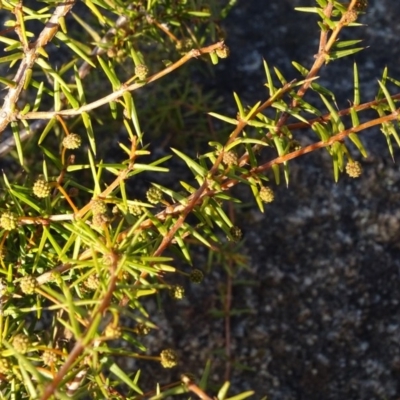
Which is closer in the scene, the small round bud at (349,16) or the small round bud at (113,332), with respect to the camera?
the small round bud at (113,332)

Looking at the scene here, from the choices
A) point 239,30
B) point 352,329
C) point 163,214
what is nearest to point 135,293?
point 163,214

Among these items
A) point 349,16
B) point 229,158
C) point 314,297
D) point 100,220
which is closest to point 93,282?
point 100,220

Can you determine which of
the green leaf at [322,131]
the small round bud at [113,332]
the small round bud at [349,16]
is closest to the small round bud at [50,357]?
the small round bud at [113,332]

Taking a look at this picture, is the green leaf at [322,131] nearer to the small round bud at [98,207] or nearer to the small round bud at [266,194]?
the small round bud at [266,194]

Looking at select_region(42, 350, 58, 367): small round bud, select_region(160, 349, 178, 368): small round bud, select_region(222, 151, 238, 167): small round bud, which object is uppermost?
select_region(222, 151, 238, 167): small round bud

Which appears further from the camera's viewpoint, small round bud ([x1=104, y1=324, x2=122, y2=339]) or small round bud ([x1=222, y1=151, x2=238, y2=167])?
small round bud ([x1=222, y1=151, x2=238, y2=167])

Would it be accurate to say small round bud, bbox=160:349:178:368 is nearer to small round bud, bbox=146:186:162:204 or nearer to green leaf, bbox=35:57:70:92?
small round bud, bbox=146:186:162:204

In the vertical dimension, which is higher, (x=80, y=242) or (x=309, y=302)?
(x=80, y=242)

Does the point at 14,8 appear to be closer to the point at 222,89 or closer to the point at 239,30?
the point at 222,89

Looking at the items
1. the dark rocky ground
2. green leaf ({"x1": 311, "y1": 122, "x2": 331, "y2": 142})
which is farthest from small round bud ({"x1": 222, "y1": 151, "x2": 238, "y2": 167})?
the dark rocky ground
